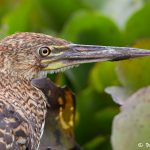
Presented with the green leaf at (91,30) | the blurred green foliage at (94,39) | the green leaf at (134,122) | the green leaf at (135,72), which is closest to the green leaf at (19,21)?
the blurred green foliage at (94,39)

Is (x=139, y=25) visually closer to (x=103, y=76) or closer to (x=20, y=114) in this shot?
(x=103, y=76)

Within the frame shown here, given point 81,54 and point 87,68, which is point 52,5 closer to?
point 87,68

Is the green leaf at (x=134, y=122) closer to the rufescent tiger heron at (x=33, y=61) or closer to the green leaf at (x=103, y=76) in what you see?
the rufescent tiger heron at (x=33, y=61)

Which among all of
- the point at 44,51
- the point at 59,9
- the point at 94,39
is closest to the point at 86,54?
the point at 44,51

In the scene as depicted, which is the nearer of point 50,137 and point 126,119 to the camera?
point 126,119

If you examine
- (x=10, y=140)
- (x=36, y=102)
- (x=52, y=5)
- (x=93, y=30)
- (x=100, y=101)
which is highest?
(x=52, y=5)

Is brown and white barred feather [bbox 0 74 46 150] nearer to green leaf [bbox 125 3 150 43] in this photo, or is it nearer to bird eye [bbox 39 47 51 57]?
bird eye [bbox 39 47 51 57]

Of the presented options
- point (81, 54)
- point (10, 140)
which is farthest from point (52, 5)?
point (10, 140)
